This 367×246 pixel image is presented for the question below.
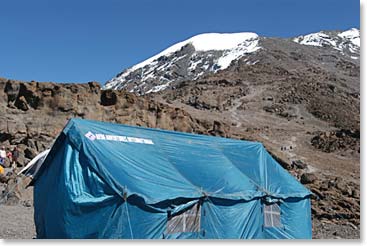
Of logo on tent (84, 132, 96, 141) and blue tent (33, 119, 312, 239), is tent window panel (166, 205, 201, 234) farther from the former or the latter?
logo on tent (84, 132, 96, 141)

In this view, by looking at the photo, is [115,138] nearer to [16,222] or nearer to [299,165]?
[16,222]

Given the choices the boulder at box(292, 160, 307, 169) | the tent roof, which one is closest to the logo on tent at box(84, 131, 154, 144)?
the tent roof

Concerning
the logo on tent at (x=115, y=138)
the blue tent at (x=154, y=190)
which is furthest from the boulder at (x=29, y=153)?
the logo on tent at (x=115, y=138)

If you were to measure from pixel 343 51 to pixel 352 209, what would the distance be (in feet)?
537

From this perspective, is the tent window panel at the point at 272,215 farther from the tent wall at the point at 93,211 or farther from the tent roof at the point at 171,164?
the tent wall at the point at 93,211

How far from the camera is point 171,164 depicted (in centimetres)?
1228

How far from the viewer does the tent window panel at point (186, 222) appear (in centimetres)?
1080

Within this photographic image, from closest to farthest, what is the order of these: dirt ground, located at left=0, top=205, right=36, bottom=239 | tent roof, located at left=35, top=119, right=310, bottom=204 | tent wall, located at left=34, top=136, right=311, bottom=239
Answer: tent wall, located at left=34, top=136, right=311, bottom=239, tent roof, located at left=35, top=119, right=310, bottom=204, dirt ground, located at left=0, top=205, right=36, bottom=239

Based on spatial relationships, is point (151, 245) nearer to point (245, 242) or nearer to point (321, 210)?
point (245, 242)

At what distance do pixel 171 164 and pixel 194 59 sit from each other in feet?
532

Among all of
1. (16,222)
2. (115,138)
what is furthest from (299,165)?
(115,138)

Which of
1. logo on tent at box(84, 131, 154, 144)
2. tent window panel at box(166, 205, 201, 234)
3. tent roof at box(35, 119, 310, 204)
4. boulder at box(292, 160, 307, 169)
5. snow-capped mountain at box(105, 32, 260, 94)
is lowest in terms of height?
boulder at box(292, 160, 307, 169)

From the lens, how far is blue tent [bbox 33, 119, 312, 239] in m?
10.2

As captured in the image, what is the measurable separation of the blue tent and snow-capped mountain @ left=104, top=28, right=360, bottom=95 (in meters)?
119
